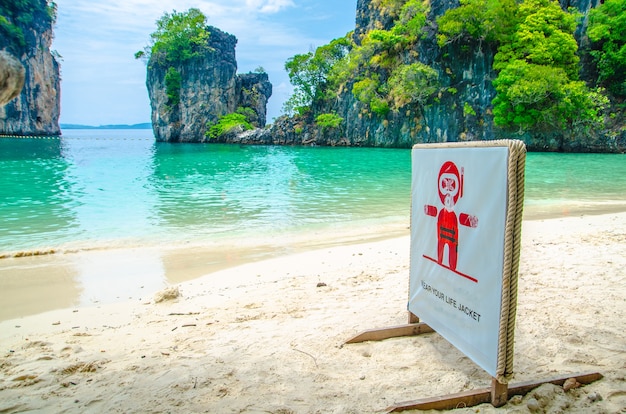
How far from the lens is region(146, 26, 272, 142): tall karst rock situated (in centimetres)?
6538

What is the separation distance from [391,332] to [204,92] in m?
67.8

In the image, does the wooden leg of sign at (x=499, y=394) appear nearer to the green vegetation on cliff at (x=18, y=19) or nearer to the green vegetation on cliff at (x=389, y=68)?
the green vegetation on cliff at (x=389, y=68)

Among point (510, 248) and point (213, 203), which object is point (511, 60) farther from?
point (510, 248)

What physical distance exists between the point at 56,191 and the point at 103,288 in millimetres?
11457

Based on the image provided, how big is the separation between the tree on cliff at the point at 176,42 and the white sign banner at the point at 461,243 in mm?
69787

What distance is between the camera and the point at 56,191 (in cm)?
1455

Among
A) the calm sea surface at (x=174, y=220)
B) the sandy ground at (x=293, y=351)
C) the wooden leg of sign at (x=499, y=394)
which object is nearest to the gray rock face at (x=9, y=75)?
the sandy ground at (x=293, y=351)

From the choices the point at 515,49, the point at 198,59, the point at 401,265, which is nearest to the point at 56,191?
the point at 401,265

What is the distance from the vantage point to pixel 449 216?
2.62 meters

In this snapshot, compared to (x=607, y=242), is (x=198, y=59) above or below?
above

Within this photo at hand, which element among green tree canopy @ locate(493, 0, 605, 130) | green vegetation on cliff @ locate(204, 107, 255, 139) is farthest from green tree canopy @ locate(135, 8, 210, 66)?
green tree canopy @ locate(493, 0, 605, 130)

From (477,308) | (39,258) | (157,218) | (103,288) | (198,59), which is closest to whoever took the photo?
(477,308)

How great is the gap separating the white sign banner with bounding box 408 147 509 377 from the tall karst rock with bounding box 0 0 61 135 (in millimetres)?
65762

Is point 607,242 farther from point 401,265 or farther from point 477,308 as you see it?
point 477,308
